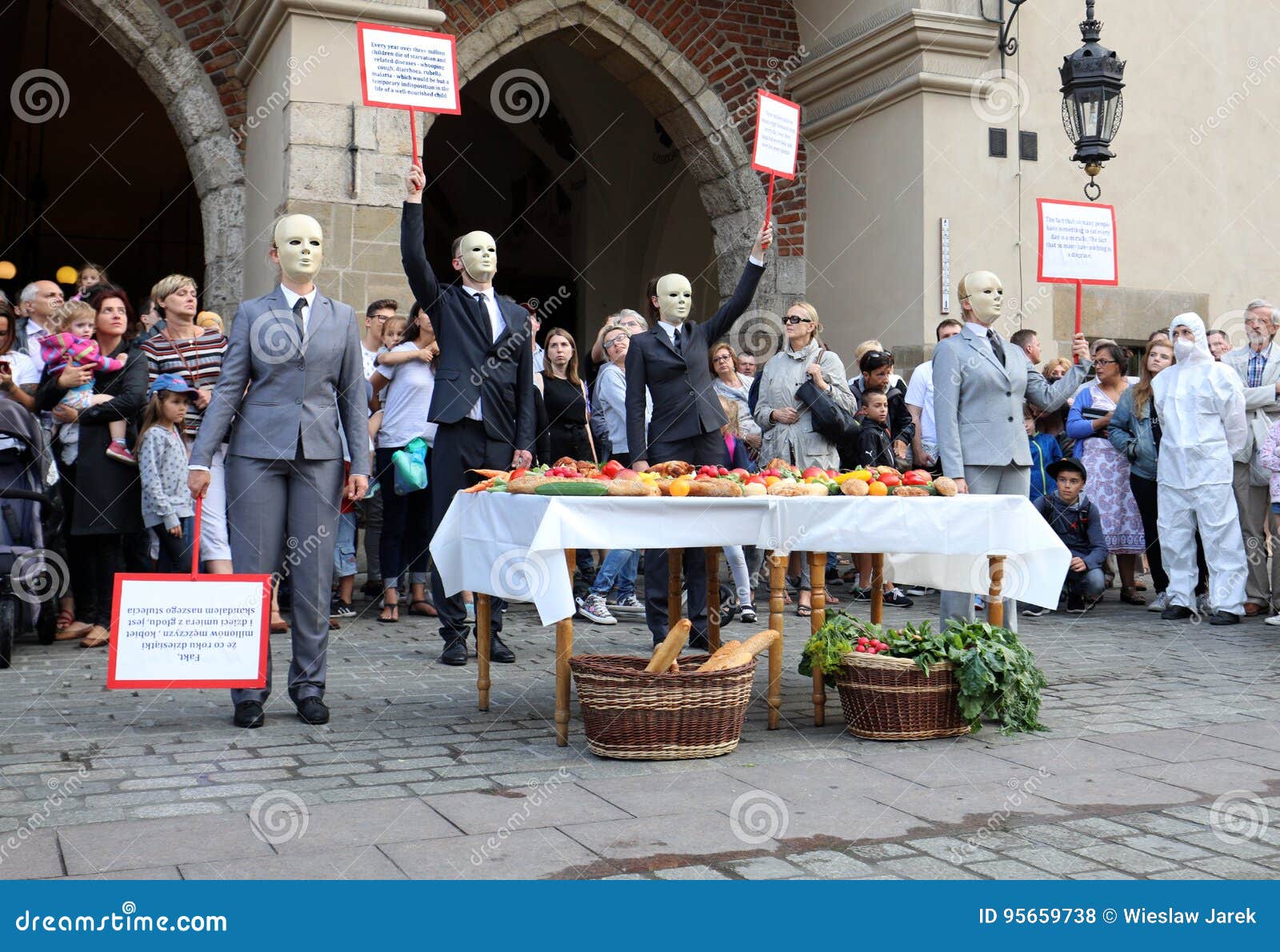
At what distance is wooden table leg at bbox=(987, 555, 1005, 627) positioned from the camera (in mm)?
5566

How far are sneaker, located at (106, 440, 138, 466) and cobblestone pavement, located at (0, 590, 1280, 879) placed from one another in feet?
4.68

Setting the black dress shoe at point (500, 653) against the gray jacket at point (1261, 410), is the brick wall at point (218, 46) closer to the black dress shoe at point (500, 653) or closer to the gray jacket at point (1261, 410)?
the black dress shoe at point (500, 653)

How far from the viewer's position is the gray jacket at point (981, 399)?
22.6 ft

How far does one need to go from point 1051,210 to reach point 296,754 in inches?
276

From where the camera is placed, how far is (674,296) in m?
6.71

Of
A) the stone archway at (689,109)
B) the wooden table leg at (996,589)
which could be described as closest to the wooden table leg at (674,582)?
the wooden table leg at (996,589)

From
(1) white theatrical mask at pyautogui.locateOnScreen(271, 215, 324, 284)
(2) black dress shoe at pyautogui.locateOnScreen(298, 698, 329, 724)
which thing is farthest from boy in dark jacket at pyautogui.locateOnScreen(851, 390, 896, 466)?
(2) black dress shoe at pyautogui.locateOnScreen(298, 698, 329, 724)

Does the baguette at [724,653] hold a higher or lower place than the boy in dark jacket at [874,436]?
lower

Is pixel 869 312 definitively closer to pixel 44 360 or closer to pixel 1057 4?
pixel 1057 4

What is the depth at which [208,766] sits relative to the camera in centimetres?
466

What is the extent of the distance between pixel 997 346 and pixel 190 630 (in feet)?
13.6

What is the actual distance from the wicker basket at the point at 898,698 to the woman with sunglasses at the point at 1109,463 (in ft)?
16.9

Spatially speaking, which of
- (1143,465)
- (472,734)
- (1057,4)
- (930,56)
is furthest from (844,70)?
(472,734)

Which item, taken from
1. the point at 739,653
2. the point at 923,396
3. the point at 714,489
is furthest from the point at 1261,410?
the point at 739,653
